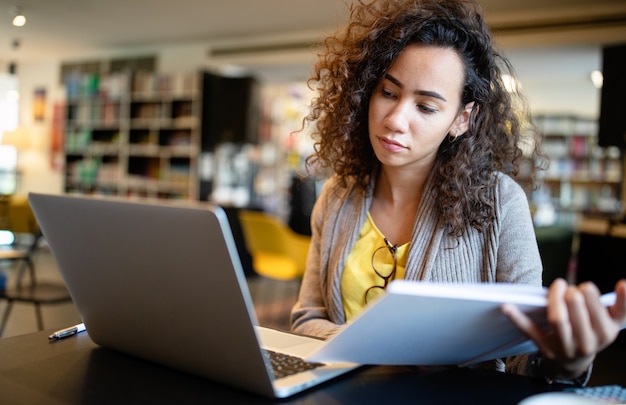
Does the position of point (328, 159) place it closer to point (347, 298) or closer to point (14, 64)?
point (347, 298)

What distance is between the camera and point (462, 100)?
1.26 meters

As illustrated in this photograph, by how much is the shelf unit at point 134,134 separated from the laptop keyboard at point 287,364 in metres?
7.16

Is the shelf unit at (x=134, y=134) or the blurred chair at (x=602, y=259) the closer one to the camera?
the blurred chair at (x=602, y=259)

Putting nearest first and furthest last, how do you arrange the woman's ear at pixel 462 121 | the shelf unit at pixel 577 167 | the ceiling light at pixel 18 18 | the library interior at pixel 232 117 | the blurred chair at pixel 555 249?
the woman's ear at pixel 462 121 < the blurred chair at pixel 555 249 < the library interior at pixel 232 117 < the ceiling light at pixel 18 18 < the shelf unit at pixel 577 167

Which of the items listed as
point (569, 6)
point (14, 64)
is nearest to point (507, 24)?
point (569, 6)

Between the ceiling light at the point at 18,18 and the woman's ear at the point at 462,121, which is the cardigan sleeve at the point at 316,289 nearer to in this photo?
the woman's ear at the point at 462,121

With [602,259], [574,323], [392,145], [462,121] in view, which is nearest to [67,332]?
[392,145]

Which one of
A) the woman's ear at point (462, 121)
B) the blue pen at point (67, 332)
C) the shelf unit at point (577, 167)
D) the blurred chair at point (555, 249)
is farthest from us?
the shelf unit at point (577, 167)

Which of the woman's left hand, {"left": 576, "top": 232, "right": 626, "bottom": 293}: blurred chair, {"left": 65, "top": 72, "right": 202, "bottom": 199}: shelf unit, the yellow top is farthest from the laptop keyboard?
{"left": 65, "top": 72, "right": 202, "bottom": 199}: shelf unit

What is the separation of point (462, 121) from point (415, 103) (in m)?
0.19

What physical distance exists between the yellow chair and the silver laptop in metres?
3.20

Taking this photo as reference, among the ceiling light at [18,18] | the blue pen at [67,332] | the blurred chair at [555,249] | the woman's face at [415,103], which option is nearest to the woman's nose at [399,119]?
the woman's face at [415,103]

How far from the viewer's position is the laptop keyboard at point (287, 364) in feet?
2.61

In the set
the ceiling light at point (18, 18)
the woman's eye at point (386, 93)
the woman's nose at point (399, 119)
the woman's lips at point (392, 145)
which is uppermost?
the ceiling light at point (18, 18)
